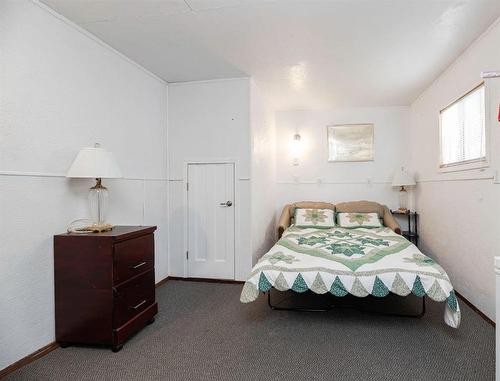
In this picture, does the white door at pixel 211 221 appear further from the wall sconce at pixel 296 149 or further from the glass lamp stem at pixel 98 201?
the wall sconce at pixel 296 149

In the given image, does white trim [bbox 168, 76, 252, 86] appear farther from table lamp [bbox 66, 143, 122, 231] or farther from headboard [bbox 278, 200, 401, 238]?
headboard [bbox 278, 200, 401, 238]

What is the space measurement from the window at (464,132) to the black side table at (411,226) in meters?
1.24

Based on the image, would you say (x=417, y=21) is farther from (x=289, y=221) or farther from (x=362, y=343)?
(x=289, y=221)

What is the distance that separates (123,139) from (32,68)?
3.48ft

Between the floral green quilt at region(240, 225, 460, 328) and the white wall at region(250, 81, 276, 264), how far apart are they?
1004mm

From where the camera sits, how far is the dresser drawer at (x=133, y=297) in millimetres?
2195

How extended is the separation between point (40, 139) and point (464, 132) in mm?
3860

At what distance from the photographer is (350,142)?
504 centimetres

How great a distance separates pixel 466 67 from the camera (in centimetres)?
295

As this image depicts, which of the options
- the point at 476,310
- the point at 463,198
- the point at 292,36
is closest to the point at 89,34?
the point at 292,36

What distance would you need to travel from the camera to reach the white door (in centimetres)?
378

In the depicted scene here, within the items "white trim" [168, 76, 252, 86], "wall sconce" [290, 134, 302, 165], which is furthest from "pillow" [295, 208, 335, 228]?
"white trim" [168, 76, 252, 86]

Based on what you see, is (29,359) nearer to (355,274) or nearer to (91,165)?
(91,165)

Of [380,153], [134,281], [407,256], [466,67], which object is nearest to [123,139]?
[134,281]
